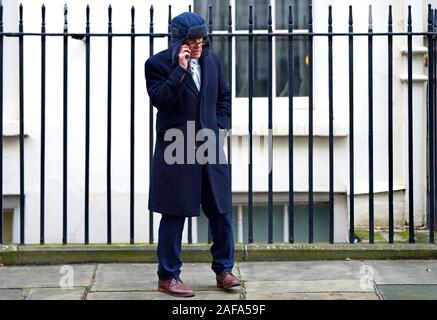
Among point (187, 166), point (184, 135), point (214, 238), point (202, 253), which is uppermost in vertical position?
point (184, 135)

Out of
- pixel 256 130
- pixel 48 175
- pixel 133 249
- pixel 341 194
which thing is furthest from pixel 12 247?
pixel 341 194

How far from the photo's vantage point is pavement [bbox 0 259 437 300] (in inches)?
278

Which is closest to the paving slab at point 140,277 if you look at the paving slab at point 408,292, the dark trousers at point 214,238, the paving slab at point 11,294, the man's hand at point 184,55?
the dark trousers at point 214,238

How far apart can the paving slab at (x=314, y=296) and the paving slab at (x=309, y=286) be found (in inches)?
3.1

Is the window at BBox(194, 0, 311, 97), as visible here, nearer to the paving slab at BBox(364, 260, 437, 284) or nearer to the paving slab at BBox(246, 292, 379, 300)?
the paving slab at BBox(364, 260, 437, 284)

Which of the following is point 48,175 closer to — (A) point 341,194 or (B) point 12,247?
(B) point 12,247

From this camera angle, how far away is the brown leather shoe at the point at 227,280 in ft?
23.1

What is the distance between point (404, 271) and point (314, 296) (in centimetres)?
101

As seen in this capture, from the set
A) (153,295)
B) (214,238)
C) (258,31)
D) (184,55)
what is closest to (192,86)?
(184,55)

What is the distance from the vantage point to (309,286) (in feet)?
24.1

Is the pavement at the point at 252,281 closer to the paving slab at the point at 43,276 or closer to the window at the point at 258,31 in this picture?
the paving slab at the point at 43,276

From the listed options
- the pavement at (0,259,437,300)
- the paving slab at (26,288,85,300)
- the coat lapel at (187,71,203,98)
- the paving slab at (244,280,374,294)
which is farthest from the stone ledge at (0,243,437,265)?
the coat lapel at (187,71,203,98)

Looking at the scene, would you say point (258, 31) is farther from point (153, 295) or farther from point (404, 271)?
point (153, 295)

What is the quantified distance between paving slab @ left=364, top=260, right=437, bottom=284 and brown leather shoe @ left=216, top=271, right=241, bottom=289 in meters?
1.07
